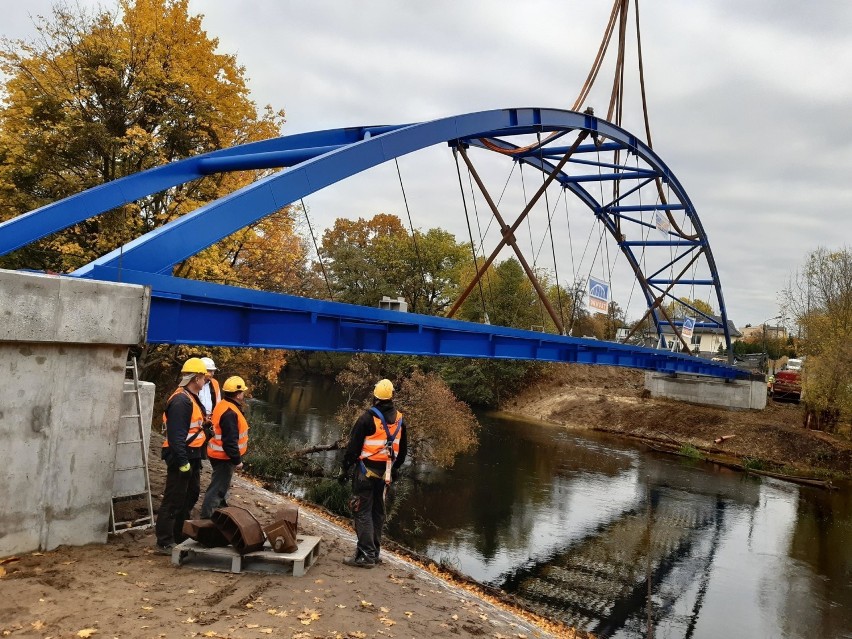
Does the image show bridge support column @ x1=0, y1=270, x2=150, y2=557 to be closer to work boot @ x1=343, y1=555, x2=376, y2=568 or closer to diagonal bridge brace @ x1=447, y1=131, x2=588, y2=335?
work boot @ x1=343, y1=555, x2=376, y2=568

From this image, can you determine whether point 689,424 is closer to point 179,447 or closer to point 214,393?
point 214,393

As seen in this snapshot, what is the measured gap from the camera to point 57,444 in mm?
5250

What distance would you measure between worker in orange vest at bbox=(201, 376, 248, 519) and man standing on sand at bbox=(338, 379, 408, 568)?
104cm

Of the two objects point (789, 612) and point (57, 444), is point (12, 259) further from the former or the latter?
point (789, 612)

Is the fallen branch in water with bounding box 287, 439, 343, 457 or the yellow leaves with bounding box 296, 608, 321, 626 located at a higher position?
the yellow leaves with bounding box 296, 608, 321, 626

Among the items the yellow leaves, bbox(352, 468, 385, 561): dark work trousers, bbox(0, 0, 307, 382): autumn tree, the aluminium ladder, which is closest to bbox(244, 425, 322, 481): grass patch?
bbox(0, 0, 307, 382): autumn tree

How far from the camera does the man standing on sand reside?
20.3ft

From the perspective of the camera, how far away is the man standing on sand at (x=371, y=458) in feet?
20.3

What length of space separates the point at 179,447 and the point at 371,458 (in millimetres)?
1776

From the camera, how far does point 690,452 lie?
27719 millimetres

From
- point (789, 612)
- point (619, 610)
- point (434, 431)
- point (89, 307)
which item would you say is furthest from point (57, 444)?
point (434, 431)

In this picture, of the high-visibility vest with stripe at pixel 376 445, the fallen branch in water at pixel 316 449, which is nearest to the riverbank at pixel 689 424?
the fallen branch in water at pixel 316 449

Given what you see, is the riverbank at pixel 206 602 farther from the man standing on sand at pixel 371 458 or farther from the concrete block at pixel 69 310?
the concrete block at pixel 69 310

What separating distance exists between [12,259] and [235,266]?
546cm
